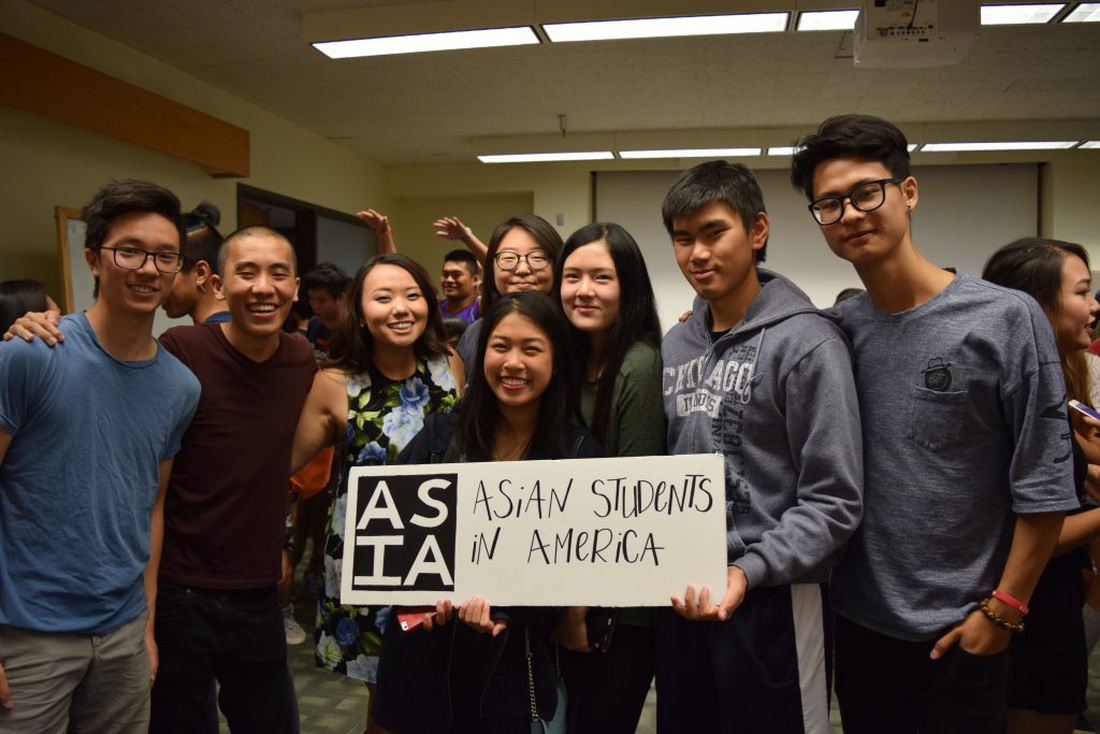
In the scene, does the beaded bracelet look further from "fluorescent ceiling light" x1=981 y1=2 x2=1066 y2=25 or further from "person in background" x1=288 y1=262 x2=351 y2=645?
"fluorescent ceiling light" x1=981 y1=2 x2=1066 y2=25

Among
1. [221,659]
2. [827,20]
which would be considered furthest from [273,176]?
[221,659]

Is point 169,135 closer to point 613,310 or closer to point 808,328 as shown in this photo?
point 613,310

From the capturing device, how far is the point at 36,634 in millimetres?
1422

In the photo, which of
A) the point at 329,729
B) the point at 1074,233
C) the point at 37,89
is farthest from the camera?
the point at 1074,233

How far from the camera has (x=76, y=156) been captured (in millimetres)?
4633

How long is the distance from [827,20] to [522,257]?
11.3 ft

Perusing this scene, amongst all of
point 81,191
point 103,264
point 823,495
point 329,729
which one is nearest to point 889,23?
point 823,495

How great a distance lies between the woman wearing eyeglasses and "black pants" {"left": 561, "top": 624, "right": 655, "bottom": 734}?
0.88 meters

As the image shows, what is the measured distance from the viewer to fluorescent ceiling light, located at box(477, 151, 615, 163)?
25.5ft

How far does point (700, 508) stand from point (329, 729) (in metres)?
1.96

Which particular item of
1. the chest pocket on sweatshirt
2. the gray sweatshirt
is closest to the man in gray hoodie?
the gray sweatshirt

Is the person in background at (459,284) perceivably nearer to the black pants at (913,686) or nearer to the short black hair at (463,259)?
the short black hair at (463,259)

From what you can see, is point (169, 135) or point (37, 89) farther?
point (169, 135)

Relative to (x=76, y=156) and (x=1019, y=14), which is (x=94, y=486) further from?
(x=1019, y=14)
